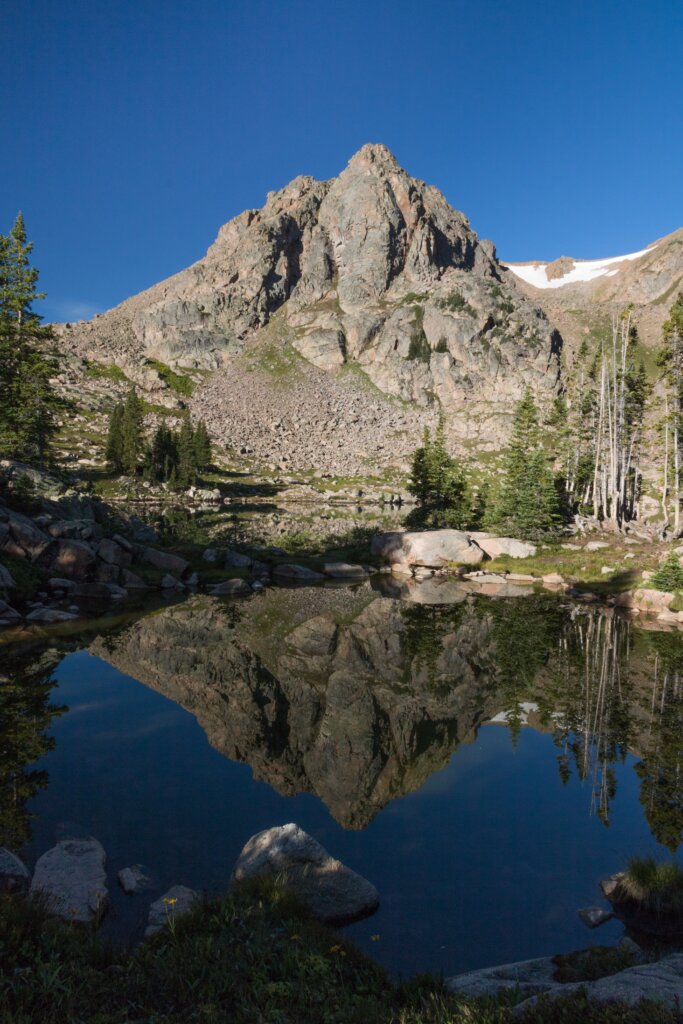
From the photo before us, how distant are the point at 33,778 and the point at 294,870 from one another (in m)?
7.41

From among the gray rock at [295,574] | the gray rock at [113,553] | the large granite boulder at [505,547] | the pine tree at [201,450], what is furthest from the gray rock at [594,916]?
the pine tree at [201,450]

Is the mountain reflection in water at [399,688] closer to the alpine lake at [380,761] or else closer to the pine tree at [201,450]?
the alpine lake at [380,761]

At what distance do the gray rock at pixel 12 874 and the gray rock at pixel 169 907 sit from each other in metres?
2.09

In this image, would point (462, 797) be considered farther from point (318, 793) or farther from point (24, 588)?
point (24, 588)

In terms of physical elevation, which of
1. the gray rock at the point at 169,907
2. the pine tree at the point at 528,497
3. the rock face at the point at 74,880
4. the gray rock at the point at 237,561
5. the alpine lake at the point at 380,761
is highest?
the pine tree at the point at 528,497

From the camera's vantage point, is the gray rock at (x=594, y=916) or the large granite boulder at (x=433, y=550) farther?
the large granite boulder at (x=433, y=550)

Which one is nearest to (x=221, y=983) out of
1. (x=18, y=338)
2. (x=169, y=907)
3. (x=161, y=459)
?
(x=169, y=907)

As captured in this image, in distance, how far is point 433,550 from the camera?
145 feet

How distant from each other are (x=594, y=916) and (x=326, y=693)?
10777 mm

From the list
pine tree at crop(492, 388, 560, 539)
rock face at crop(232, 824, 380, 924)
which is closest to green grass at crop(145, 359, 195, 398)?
pine tree at crop(492, 388, 560, 539)

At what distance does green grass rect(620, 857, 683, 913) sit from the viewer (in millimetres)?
8523

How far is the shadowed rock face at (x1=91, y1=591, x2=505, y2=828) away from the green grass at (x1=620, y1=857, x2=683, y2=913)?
4913 mm

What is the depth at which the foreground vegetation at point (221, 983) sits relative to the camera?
16.4 ft

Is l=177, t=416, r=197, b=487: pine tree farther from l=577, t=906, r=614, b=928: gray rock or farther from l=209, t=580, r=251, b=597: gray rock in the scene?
l=577, t=906, r=614, b=928: gray rock
